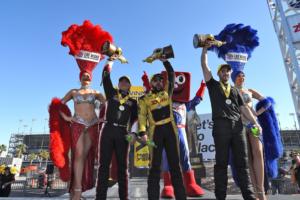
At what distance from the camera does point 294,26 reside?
32.5 feet

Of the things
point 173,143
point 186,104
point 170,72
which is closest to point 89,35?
point 170,72

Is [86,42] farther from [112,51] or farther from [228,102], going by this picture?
[228,102]

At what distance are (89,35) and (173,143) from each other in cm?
226

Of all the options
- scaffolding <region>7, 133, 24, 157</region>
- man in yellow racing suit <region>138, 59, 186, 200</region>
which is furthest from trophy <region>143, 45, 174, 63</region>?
scaffolding <region>7, 133, 24, 157</region>

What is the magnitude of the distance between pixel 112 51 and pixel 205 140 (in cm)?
1279

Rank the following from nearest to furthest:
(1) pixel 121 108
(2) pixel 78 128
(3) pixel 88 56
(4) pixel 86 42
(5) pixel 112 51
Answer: (1) pixel 121 108
(2) pixel 78 128
(5) pixel 112 51
(3) pixel 88 56
(4) pixel 86 42

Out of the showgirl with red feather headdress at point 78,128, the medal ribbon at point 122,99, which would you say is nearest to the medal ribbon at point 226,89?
the medal ribbon at point 122,99

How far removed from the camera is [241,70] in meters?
4.18

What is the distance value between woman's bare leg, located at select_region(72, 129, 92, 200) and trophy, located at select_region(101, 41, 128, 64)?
1111 millimetres

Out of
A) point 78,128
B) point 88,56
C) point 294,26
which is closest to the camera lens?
point 78,128

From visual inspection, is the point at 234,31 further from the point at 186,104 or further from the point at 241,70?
the point at 186,104

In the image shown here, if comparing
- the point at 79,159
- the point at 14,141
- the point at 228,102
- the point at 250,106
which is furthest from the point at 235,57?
the point at 14,141

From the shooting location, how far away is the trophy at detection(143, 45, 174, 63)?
354cm

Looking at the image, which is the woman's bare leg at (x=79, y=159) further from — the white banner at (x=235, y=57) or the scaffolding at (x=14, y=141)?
the scaffolding at (x=14, y=141)
